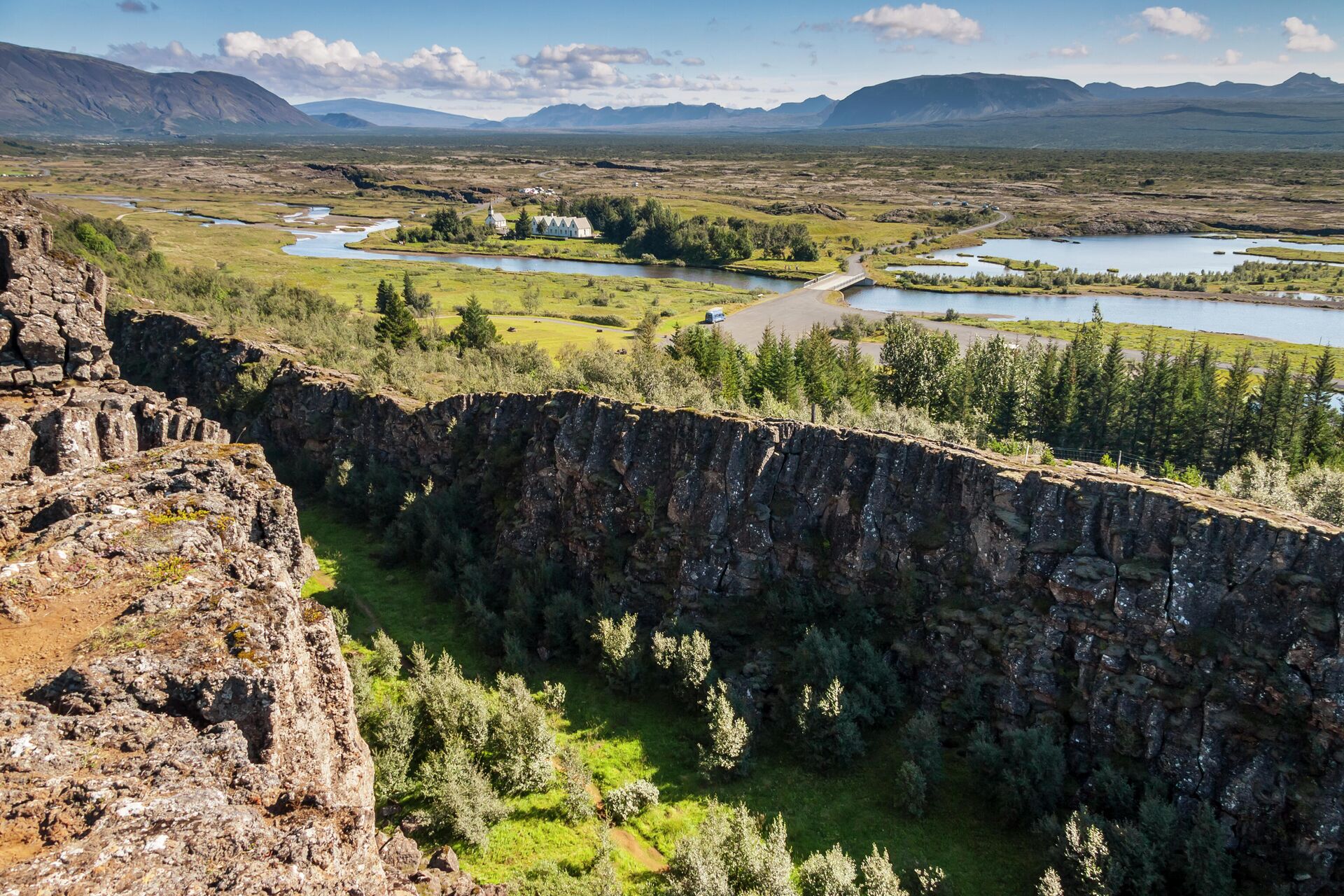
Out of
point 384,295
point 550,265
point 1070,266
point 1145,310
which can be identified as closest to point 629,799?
point 384,295

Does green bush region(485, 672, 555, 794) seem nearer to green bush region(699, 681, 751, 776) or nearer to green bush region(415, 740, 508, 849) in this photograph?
green bush region(415, 740, 508, 849)

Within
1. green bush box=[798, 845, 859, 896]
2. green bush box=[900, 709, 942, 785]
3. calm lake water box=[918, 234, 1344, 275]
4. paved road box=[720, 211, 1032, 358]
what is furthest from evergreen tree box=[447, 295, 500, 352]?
calm lake water box=[918, 234, 1344, 275]

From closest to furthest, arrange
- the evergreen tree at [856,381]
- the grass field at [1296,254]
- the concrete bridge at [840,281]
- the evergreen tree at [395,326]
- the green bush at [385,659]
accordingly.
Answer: the green bush at [385,659]
the evergreen tree at [856,381]
the evergreen tree at [395,326]
the concrete bridge at [840,281]
the grass field at [1296,254]

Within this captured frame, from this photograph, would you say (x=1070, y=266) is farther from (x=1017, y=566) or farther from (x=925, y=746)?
(x=925, y=746)

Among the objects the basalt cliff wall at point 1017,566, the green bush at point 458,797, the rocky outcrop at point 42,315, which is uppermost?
the rocky outcrop at point 42,315

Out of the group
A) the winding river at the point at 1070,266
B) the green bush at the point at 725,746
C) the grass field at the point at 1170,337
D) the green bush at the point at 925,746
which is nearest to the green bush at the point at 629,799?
the green bush at the point at 725,746

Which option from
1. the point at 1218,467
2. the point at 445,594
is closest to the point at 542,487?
the point at 445,594

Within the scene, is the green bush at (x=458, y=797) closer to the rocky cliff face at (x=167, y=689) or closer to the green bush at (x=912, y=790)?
the rocky cliff face at (x=167, y=689)

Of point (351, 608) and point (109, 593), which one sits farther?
point (351, 608)

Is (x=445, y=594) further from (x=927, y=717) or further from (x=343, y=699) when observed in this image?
(x=927, y=717)
